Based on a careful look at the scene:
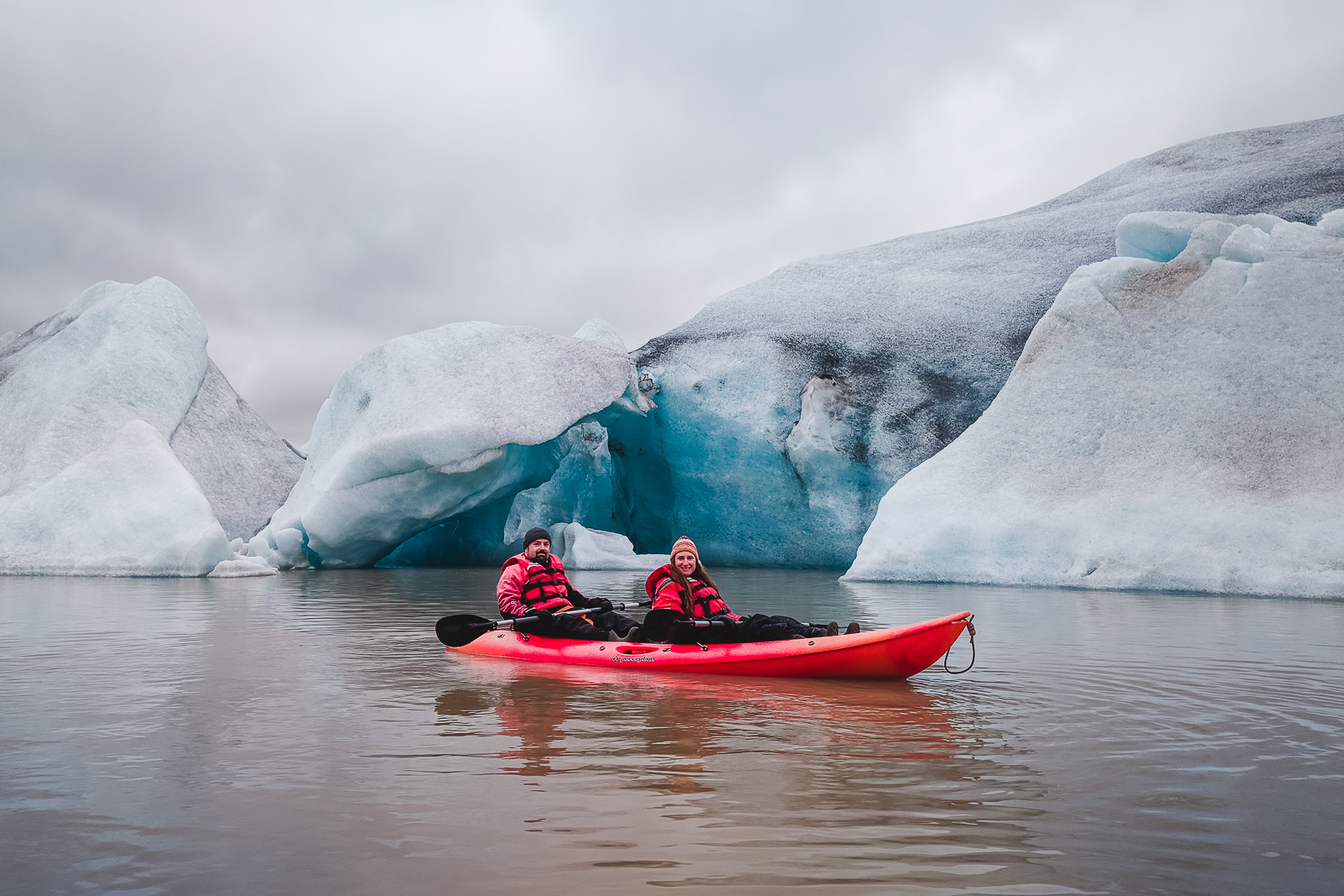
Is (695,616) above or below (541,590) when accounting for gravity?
below

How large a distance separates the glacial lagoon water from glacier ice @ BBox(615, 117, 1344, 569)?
12400 mm

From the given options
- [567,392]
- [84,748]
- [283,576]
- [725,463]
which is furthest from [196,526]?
[84,748]

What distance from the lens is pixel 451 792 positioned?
3172mm

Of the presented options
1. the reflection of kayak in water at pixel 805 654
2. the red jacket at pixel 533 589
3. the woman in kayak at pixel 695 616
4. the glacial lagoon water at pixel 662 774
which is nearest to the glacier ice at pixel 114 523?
the glacial lagoon water at pixel 662 774

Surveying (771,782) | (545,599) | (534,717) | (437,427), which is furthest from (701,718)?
(437,427)

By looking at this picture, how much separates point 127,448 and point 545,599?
1569 centimetres

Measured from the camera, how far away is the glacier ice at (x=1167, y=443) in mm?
12219

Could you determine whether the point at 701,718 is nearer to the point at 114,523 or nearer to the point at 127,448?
the point at 114,523

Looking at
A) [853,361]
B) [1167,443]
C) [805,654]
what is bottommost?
[805,654]

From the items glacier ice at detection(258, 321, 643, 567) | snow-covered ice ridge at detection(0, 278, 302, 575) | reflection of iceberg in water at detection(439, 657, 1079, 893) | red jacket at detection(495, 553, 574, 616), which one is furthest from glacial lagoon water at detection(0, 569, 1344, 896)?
snow-covered ice ridge at detection(0, 278, 302, 575)

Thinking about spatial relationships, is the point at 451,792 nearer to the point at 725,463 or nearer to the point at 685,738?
the point at 685,738

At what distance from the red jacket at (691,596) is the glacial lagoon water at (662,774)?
1.91 feet

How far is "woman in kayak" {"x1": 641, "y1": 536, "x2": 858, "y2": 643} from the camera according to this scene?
5.98 meters

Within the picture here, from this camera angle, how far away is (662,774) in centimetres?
343
